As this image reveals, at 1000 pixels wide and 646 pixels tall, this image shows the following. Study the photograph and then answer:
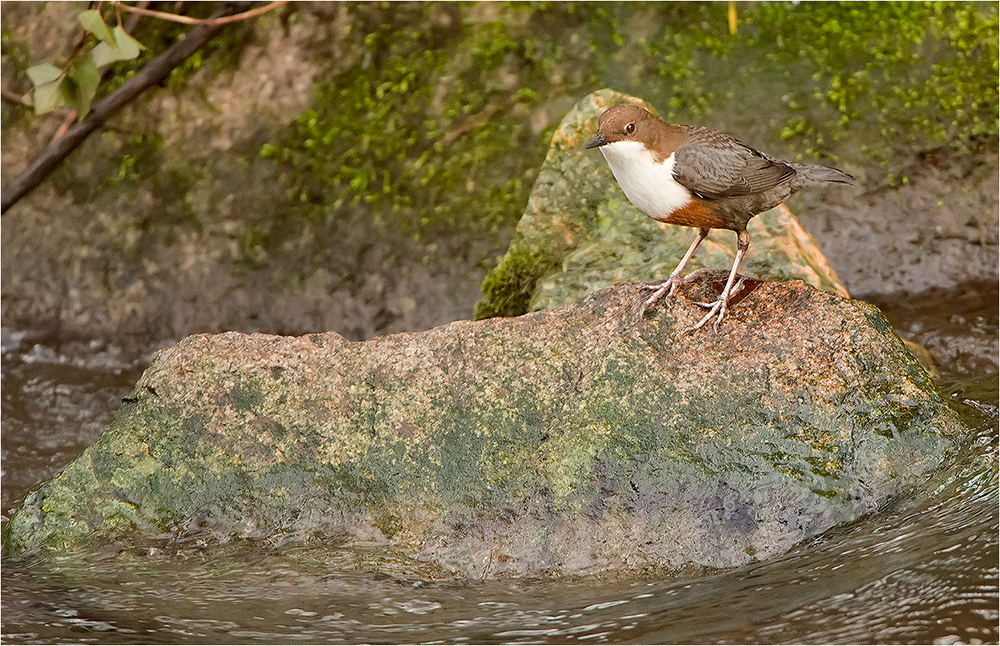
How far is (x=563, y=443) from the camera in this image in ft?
10.3

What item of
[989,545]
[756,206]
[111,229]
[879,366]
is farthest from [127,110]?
[989,545]

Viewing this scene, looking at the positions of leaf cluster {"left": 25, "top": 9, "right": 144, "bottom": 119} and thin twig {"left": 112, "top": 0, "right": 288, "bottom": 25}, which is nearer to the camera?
leaf cluster {"left": 25, "top": 9, "right": 144, "bottom": 119}

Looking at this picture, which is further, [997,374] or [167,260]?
[167,260]

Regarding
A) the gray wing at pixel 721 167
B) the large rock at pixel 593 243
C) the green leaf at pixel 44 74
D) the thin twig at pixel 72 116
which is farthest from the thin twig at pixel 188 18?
the gray wing at pixel 721 167

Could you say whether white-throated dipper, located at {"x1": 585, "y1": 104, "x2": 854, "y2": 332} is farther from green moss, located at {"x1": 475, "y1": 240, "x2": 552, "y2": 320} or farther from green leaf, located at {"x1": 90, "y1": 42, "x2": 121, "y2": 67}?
green leaf, located at {"x1": 90, "y1": 42, "x2": 121, "y2": 67}

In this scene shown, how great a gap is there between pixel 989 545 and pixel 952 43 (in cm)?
417

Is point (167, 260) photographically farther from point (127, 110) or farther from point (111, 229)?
point (127, 110)

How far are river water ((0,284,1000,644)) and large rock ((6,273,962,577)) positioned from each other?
0.29 ft

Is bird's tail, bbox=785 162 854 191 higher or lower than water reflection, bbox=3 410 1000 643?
Answer: higher

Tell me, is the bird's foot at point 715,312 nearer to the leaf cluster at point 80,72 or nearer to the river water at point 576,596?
the river water at point 576,596

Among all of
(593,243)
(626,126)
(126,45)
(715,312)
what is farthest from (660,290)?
(126,45)

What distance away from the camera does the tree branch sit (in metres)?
Answer: 6.14

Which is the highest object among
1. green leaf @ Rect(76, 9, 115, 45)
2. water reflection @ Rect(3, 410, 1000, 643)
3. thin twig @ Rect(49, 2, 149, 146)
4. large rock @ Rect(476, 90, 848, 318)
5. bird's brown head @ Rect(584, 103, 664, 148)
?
green leaf @ Rect(76, 9, 115, 45)

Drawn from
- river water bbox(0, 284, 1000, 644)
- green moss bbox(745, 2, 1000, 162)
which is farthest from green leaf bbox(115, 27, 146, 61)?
green moss bbox(745, 2, 1000, 162)
